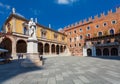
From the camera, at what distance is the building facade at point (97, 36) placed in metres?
27.4

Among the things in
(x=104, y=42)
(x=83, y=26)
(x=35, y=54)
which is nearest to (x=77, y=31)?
(x=83, y=26)

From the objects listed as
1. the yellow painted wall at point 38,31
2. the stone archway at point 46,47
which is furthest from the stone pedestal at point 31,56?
the stone archway at point 46,47

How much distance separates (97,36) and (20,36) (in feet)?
68.3

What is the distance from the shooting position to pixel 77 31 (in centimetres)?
3662

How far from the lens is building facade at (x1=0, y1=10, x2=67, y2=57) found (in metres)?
20.7

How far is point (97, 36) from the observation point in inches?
1209

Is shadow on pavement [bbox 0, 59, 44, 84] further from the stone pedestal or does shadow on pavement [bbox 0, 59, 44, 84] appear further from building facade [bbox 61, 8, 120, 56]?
building facade [bbox 61, 8, 120, 56]

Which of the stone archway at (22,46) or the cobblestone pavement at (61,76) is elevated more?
the stone archway at (22,46)

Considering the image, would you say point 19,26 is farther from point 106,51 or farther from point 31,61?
point 106,51

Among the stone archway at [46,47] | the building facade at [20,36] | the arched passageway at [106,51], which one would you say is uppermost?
the building facade at [20,36]

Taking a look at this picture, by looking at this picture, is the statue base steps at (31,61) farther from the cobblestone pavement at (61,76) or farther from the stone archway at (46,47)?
the stone archway at (46,47)

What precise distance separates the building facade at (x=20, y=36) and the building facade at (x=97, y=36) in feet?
18.5

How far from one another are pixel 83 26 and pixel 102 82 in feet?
105

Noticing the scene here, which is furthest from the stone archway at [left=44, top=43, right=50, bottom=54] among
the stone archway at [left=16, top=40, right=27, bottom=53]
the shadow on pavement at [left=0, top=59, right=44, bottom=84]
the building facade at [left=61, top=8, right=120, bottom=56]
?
the shadow on pavement at [left=0, top=59, right=44, bottom=84]
